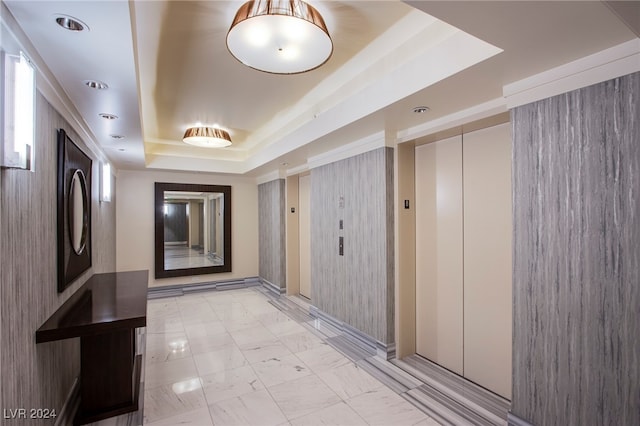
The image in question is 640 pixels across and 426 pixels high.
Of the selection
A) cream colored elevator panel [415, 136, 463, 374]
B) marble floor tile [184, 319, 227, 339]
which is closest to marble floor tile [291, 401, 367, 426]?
cream colored elevator panel [415, 136, 463, 374]

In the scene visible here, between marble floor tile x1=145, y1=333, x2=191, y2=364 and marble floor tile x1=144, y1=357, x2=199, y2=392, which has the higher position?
marble floor tile x1=145, y1=333, x2=191, y2=364

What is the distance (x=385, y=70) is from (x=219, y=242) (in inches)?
220

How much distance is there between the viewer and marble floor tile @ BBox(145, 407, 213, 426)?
97.3 inches

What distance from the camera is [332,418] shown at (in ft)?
8.20

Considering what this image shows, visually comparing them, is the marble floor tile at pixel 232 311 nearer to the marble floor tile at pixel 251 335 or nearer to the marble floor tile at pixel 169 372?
the marble floor tile at pixel 251 335

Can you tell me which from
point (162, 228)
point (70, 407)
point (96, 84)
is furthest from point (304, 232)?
point (96, 84)

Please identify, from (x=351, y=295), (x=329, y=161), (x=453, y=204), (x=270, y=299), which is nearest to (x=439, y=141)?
(x=453, y=204)

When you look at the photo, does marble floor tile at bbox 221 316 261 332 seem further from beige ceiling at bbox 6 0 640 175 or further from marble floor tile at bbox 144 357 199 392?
beige ceiling at bbox 6 0 640 175

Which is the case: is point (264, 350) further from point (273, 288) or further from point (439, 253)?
point (273, 288)

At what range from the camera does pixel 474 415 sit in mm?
2504

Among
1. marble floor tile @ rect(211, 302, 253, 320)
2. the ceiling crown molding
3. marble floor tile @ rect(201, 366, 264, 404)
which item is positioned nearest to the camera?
the ceiling crown molding

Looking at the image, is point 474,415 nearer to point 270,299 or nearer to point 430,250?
point 430,250

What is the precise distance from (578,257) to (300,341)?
10.3 ft

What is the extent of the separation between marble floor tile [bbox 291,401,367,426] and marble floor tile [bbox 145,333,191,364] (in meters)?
1.86
